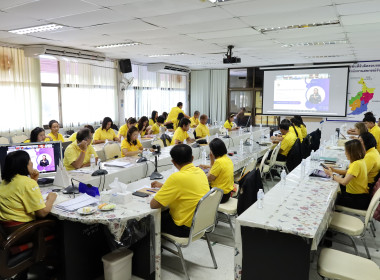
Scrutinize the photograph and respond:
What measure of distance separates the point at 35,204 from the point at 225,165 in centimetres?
192

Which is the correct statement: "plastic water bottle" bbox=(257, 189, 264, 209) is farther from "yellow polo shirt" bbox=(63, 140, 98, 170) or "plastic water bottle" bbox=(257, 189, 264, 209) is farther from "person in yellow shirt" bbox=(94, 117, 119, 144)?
"person in yellow shirt" bbox=(94, 117, 119, 144)

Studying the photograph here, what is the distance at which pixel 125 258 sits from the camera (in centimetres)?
262

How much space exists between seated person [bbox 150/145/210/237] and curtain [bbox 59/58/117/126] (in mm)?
5521

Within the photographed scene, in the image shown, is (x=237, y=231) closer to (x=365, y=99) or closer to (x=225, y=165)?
(x=225, y=165)

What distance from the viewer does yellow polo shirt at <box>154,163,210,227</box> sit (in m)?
2.44

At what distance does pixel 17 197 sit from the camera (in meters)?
2.25

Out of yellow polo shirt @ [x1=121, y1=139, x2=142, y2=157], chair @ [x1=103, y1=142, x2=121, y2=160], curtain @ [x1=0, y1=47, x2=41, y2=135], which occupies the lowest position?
chair @ [x1=103, y1=142, x2=121, y2=160]

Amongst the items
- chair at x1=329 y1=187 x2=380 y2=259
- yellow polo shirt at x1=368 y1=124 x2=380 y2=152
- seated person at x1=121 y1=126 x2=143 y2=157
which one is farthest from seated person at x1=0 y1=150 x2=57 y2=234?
yellow polo shirt at x1=368 y1=124 x2=380 y2=152

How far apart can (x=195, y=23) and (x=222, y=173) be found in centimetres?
231

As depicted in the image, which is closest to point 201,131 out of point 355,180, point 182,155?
point 355,180

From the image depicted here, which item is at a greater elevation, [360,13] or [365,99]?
[360,13]

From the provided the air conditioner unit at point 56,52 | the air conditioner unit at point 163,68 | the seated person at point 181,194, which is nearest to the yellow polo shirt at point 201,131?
the air conditioner unit at point 56,52

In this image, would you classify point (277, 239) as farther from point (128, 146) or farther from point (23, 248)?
point (128, 146)

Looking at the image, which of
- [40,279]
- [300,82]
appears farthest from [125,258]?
[300,82]
